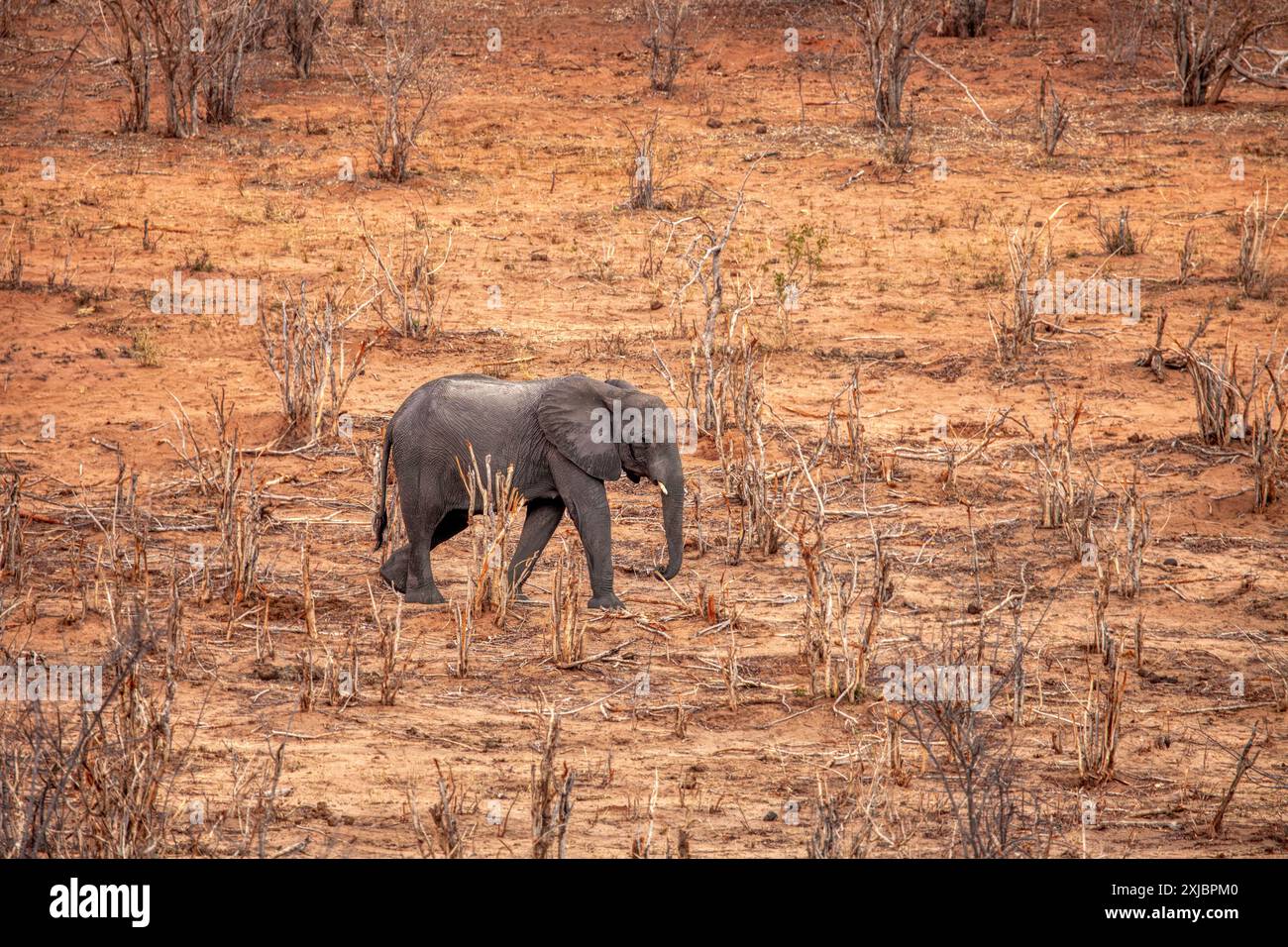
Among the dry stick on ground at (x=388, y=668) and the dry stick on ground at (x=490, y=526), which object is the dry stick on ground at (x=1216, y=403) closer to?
the dry stick on ground at (x=490, y=526)

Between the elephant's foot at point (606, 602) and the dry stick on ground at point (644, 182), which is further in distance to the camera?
the dry stick on ground at point (644, 182)

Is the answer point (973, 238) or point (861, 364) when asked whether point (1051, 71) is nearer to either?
point (973, 238)

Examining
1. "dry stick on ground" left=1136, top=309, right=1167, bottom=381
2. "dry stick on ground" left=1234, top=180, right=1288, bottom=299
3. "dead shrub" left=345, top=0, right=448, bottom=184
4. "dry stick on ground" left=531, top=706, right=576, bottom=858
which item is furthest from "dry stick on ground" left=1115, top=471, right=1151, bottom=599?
"dead shrub" left=345, top=0, right=448, bottom=184

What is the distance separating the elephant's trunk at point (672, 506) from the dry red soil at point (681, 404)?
259 millimetres

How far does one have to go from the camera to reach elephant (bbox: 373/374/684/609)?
7.69m

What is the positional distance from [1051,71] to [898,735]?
52.1 feet

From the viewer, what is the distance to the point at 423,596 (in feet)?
25.6

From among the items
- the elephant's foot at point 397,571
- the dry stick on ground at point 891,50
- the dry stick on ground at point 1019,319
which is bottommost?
the elephant's foot at point 397,571

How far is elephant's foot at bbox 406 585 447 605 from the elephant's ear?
2.83 ft

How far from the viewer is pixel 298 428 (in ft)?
33.4

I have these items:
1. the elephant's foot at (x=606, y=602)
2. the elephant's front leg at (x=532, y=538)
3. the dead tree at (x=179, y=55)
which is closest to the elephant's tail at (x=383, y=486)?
the elephant's front leg at (x=532, y=538)

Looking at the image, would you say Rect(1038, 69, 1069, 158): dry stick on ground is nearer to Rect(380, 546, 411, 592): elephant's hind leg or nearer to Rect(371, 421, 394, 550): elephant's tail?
Rect(371, 421, 394, 550): elephant's tail

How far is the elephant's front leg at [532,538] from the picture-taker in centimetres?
780

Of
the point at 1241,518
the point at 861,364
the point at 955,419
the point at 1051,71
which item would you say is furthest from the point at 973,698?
the point at 1051,71
